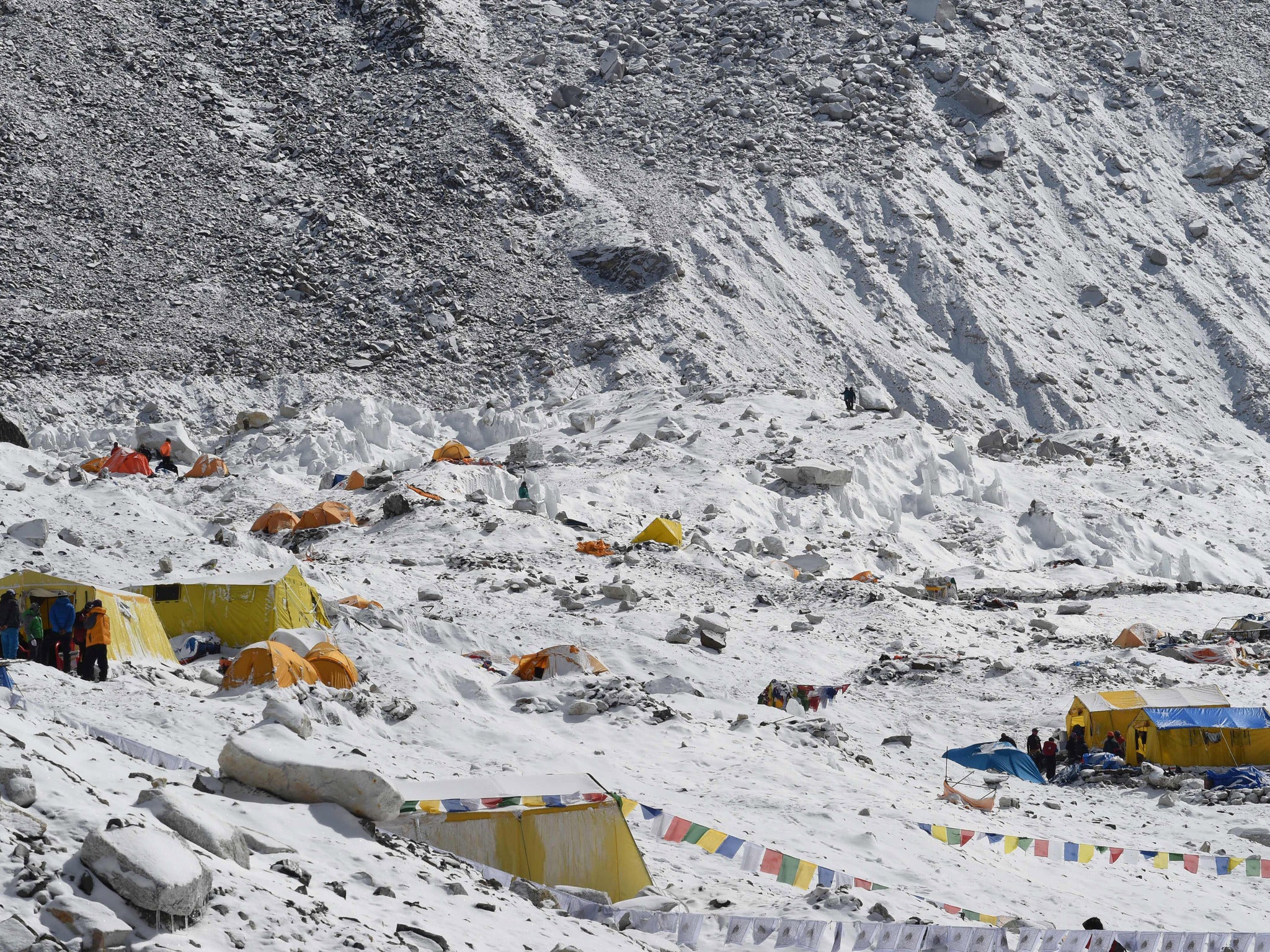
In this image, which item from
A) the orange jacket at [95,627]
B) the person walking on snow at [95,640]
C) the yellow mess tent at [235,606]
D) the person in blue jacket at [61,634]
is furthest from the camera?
the yellow mess tent at [235,606]

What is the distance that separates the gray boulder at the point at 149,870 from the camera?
6168 mm

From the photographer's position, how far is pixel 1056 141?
48281 mm

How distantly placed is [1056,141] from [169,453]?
32.7 meters

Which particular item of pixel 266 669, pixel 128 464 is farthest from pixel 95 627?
pixel 128 464

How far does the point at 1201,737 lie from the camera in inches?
668

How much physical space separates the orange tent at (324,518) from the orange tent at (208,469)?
4.07m

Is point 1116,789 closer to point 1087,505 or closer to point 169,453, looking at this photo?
point 1087,505

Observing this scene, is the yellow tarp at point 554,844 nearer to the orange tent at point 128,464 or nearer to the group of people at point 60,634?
the group of people at point 60,634

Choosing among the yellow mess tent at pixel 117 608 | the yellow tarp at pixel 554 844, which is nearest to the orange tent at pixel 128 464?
the yellow mess tent at pixel 117 608

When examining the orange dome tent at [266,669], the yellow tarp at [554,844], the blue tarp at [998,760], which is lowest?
the blue tarp at [998,760]

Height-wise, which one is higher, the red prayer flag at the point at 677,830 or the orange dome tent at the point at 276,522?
the red prayer flag at the point at 677,830

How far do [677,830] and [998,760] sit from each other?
621 cm

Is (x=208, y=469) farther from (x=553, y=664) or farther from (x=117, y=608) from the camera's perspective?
(x=117, y=608)

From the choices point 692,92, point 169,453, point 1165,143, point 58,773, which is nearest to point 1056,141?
point 1165,143
